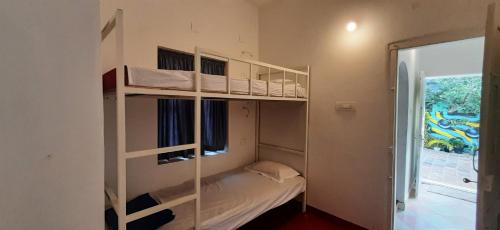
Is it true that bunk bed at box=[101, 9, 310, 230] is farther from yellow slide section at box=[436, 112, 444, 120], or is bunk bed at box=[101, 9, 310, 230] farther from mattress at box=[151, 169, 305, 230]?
yellow slide section at box=[436, 112, 444, 120]

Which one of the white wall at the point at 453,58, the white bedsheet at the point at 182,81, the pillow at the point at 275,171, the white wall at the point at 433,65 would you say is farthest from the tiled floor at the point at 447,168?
the white bedsheet at the point at 182,81

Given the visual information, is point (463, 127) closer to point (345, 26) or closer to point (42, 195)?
point (345, 26)

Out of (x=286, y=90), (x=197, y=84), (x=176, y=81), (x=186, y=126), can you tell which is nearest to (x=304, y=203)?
(x=286, y=90)

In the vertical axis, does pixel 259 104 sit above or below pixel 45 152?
above

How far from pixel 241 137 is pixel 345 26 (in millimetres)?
2025

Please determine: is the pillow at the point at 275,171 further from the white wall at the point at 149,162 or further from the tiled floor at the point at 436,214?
the tiled floor at the point at 436,214

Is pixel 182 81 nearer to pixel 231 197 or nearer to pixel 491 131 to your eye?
pixel 231 197

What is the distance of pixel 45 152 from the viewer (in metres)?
0.66

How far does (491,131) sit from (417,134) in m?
3.00

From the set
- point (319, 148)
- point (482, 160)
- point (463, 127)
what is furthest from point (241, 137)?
point (463, 127)

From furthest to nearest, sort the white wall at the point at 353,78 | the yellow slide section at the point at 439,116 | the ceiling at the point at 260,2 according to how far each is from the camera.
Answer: the yellow slide section at the point at 439,116 → the ceiling at the point at 260,2 → the white wall at the point at 353,78

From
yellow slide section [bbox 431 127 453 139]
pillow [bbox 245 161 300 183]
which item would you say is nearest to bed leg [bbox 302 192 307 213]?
pillow [bbox 245 161 300 183]

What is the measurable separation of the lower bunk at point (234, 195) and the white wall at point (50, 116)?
113cm

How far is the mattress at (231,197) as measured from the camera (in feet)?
5.98
